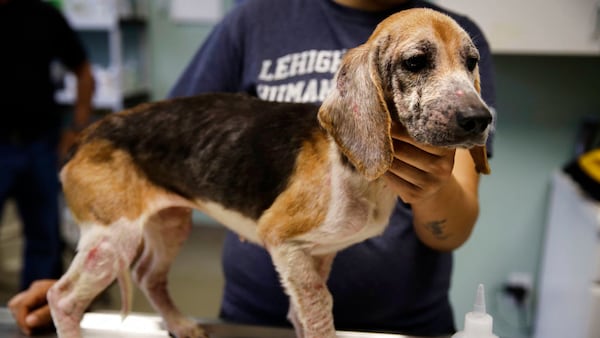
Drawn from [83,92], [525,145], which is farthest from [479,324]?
[83,92]

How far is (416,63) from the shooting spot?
0.66 metres

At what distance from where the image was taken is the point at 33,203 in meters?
2.40

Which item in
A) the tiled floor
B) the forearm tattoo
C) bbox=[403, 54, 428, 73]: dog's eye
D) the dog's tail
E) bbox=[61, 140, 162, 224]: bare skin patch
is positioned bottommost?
the tiled floor

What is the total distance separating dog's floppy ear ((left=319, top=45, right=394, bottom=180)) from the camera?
26.4 inches

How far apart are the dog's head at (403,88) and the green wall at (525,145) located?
1.51 meters

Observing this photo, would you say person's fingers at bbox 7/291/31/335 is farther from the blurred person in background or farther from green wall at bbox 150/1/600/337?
green wall at bbox 150/1/600/337

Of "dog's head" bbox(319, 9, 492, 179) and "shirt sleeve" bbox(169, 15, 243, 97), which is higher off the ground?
"dog's head" bbox(319, 9, 492, 179)

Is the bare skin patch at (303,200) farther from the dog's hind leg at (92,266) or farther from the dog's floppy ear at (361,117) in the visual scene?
the dog's hind leg at (92,266)

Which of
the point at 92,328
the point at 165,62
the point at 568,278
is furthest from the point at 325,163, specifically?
the point at 165,62

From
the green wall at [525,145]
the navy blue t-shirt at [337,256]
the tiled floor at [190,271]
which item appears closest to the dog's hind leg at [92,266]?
the navy blue t-shirt at [337,256]

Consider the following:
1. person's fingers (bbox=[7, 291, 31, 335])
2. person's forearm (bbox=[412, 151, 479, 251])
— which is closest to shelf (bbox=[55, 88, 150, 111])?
person's fingers (bbox=[7, 291, 31, 335])

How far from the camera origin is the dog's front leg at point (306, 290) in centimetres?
78

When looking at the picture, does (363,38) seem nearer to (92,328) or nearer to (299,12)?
(299,12)

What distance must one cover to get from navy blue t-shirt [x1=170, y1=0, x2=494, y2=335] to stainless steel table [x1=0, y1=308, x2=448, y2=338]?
139 millimetres
